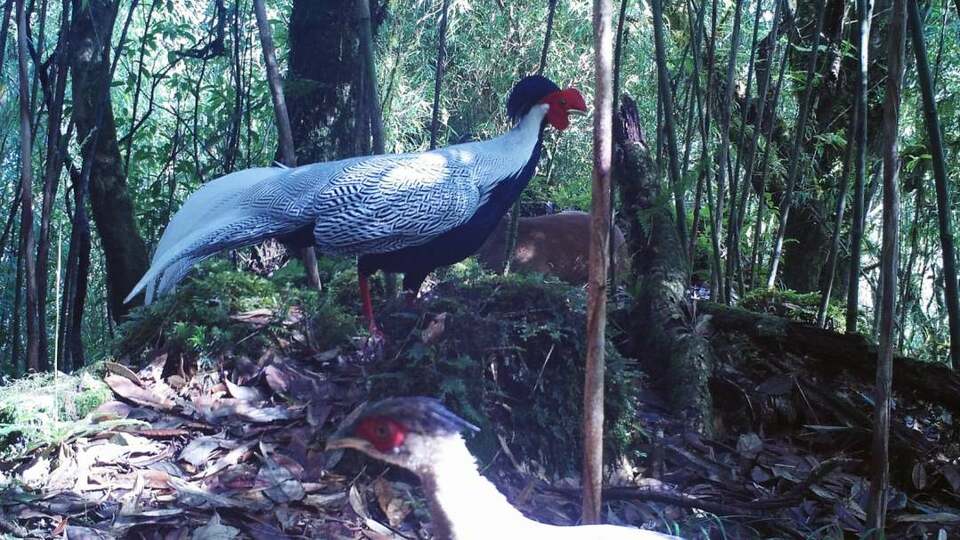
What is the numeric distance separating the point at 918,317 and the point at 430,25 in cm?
818

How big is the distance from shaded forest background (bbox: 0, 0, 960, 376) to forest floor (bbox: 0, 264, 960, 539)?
0.41 m

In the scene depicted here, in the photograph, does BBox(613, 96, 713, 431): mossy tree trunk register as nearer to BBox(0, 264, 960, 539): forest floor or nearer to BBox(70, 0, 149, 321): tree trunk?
BBox(0, 264, 960, 539): forest floor

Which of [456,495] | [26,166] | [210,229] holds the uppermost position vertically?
[26,166]

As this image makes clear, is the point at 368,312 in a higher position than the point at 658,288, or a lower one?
lower

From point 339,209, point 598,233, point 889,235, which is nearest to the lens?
point 598,233

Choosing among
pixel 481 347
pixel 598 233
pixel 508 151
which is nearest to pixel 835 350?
pixel 481 347

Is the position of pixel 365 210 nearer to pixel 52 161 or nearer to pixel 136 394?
pixel 136 394

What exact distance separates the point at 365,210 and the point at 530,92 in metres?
1.17

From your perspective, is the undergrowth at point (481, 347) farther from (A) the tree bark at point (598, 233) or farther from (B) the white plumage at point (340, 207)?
(A) the tree bark at point (598, 233)

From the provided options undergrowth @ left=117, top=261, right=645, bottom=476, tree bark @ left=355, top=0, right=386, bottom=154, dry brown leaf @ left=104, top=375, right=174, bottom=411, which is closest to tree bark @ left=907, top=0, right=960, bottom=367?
undergrowth @ left=117, top=261, right=645, bottom=476

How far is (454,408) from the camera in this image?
2.88 meters

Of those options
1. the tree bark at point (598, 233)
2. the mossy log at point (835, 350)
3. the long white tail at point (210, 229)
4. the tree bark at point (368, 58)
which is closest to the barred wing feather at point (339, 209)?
the long white tail at point (210, 229)

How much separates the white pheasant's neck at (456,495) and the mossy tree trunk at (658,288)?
1.82 meters

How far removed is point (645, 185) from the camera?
4.35m
